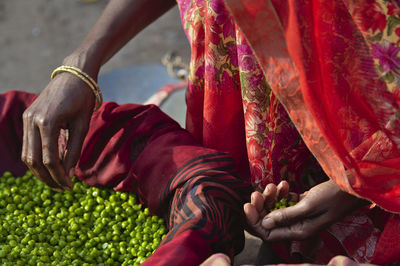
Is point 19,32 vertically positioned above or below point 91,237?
above

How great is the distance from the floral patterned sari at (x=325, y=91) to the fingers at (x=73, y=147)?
441 mm

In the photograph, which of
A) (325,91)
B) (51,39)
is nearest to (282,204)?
(325,91)

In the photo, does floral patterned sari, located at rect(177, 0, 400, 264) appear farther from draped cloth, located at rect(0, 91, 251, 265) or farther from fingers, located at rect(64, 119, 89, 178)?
fingers, located at rect(64, 119, 89, 178)

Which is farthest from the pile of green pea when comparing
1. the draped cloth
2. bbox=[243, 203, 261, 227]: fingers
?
bbox=[243, 203, 261, 227]: fingers

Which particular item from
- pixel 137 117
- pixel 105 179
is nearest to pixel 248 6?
pixel 137 117

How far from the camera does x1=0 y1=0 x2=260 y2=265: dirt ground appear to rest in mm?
4465

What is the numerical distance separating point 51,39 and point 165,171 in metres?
3.55

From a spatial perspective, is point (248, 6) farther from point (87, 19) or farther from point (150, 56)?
point (87, 19)

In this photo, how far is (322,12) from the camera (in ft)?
4.11

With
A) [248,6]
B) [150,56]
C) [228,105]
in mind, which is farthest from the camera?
[150,56]

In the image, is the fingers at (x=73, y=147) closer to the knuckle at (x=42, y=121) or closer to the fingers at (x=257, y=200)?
the knuckle at (x=42, y=121)

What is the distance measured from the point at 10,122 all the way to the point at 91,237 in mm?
577

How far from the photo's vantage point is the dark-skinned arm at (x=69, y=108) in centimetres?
153

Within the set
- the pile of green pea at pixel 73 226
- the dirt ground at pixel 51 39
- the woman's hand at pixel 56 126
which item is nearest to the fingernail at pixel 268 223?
the pile of green pea at pixel 73 226
